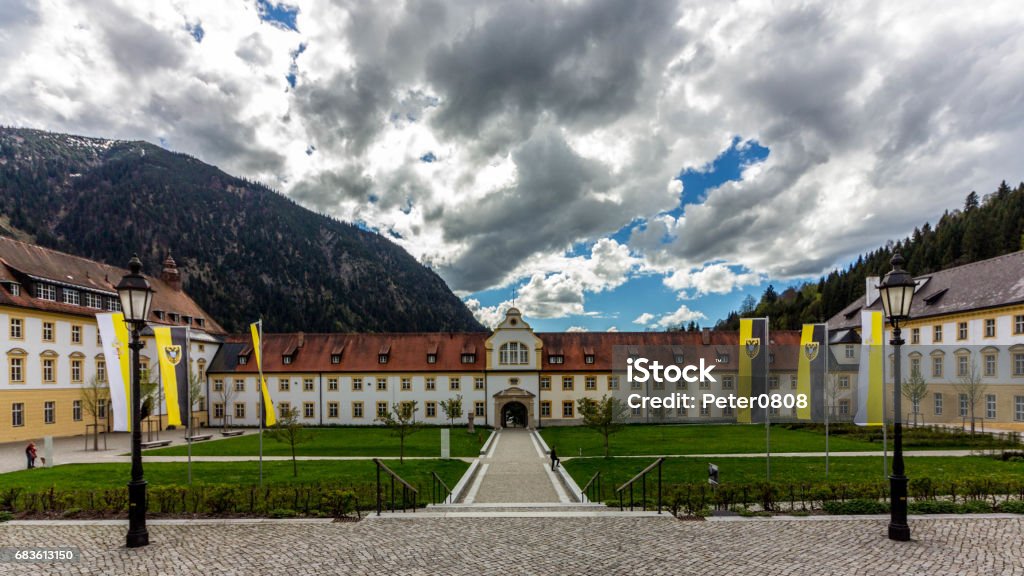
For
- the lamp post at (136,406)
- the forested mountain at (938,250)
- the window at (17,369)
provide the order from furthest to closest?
the forested mountain at (938,250)
the window at (17,369)
the lamp post at (136,406)

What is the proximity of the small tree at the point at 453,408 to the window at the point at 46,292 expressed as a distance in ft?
104

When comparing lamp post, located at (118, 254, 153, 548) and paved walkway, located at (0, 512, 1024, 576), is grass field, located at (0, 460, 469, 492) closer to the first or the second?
paved walkway, located at (0, 512, 1024, 576)

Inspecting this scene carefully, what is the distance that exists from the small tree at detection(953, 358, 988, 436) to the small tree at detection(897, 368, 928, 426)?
7.80 feet

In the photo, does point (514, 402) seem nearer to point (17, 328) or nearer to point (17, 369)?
point (17, 369)

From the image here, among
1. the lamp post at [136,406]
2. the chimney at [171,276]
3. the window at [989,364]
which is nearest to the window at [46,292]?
the chimney at [171,276]

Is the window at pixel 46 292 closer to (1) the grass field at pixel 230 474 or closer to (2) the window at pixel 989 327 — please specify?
(1) the grass field at pixel 230 474

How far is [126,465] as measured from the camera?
2523 centimetres

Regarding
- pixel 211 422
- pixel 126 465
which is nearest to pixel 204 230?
pixel 211 422

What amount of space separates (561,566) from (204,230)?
22192 centimetres

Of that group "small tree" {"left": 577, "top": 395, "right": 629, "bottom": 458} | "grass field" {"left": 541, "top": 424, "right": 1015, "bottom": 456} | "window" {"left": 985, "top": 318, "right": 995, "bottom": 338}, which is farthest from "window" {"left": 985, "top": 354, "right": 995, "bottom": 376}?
"small tree" {"left": 577, "top": 395, "right": 629, "bottom": 458}

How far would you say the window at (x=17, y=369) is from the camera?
34312 mm

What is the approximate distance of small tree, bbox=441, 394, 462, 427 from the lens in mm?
42250

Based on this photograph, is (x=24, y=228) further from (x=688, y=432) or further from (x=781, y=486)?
(x=781, y=486)

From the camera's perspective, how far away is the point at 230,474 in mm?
22500
